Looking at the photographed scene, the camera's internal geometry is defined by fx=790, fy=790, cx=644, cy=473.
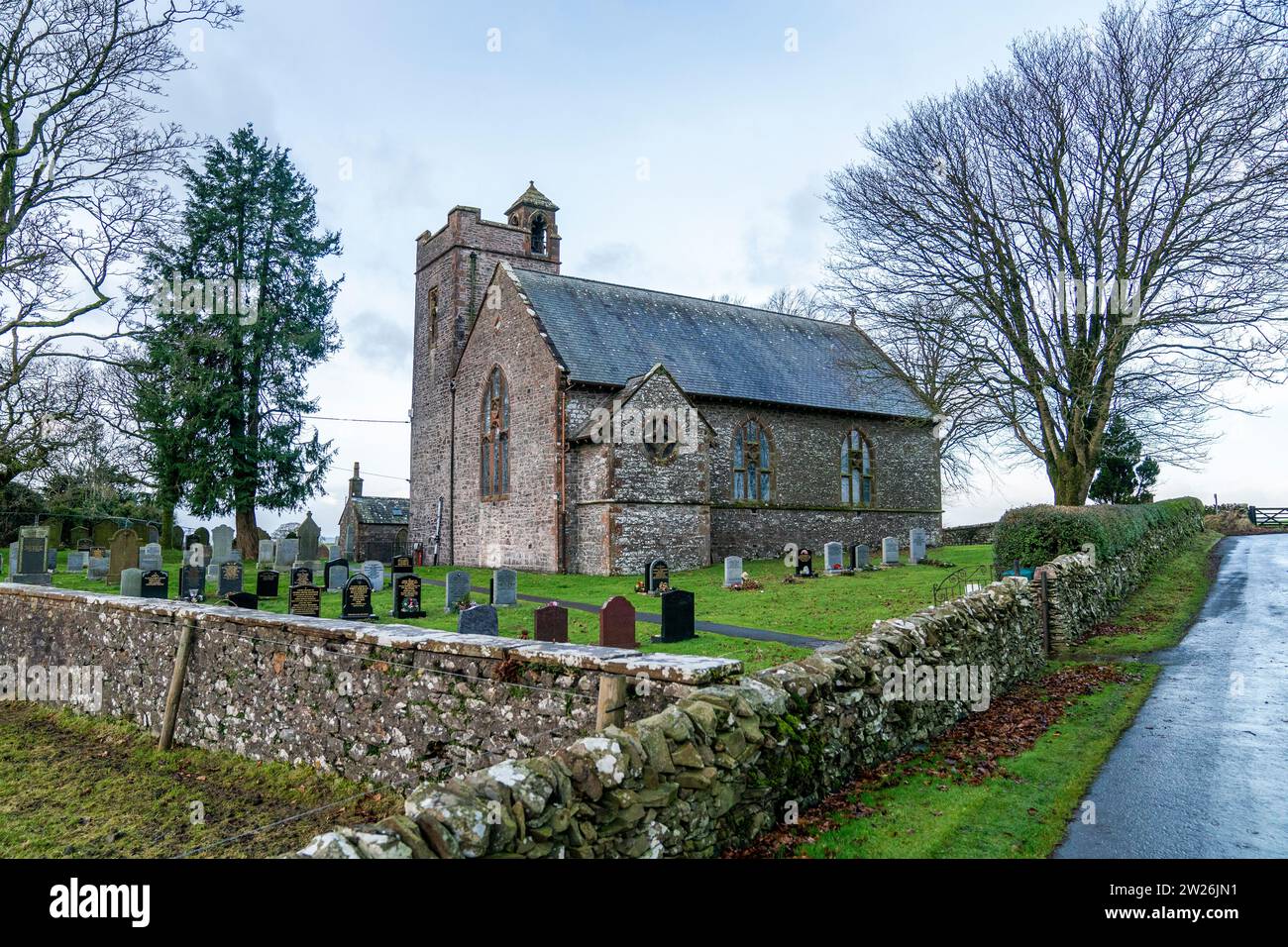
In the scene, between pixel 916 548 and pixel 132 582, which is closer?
pixel 132 582

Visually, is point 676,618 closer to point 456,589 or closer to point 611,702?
point 456,589

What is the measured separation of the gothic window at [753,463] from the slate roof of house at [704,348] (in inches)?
50.0

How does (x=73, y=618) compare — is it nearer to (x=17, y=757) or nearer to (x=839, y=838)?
(x=17, y=757)

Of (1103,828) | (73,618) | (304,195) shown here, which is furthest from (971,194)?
(304,195)

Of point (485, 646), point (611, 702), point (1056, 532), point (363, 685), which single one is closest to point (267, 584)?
point (363, 685)

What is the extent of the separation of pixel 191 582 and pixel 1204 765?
61.6 ft

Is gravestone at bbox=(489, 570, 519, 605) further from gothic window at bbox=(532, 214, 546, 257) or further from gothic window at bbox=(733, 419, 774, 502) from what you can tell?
gothic window at bbox=(532, 214, 546, 257)

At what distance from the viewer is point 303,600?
46.9 ft

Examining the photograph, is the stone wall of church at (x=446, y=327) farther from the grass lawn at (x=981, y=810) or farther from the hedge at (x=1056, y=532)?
the grass lawn at (x=981, y=810)

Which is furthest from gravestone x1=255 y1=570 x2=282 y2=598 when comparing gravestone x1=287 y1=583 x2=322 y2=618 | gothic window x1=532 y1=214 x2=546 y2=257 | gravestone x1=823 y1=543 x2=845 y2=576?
gothic window x1=532 y1=214 x2=546 y2=257

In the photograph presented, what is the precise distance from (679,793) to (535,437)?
21619mm

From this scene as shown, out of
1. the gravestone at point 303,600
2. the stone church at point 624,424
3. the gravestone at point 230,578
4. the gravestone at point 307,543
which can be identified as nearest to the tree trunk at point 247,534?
the gravestone at point 307,543

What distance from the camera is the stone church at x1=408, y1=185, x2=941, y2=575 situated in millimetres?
24516

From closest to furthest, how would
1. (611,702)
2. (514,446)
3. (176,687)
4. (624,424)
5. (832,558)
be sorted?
(611,702) → (176,687) → (832,558) → (624,424) → (514,446)
